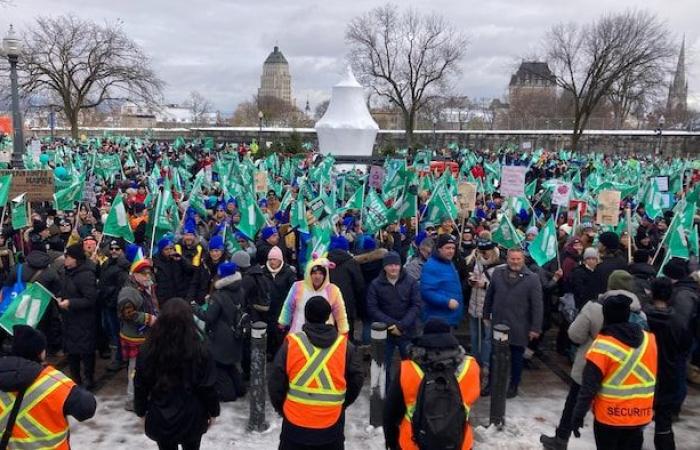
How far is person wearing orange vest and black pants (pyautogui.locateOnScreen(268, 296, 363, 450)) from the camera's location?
348 centimetres

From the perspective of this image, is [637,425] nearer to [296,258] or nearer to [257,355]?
[257,355]

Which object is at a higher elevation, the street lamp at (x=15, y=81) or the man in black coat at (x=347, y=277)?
the street lamp at (x=15, y=81)

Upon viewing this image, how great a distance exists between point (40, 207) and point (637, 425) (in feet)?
35.4

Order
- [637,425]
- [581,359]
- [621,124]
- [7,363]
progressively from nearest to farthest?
[7,363] < [637,425] < [581,359] < [621,124]

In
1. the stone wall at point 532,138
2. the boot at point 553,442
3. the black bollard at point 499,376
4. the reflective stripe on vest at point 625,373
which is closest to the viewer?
the reflective stripe on vest at point 625,373

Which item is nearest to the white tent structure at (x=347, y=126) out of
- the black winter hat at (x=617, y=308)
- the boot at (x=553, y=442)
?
the boot at (x=553, y=442)

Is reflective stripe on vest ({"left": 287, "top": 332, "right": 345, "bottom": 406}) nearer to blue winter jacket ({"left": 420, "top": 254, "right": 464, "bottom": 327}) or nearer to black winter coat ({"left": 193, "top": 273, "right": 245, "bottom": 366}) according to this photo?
black winter coat ({"left": 193, "top": 273, "right": 245, "bottom": 366})

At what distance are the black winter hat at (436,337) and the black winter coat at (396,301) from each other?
2.49 meters

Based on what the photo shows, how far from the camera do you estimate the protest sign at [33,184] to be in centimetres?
876

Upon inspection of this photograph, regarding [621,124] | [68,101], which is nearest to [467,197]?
[68,101]

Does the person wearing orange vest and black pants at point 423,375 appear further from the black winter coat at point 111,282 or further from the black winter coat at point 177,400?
the black winter coat at point 111,282

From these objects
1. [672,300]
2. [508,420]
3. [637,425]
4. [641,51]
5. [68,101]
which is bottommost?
[508,420]

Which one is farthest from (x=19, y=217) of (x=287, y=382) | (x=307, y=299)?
(x=287, y=382)

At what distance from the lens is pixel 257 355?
514 cm
